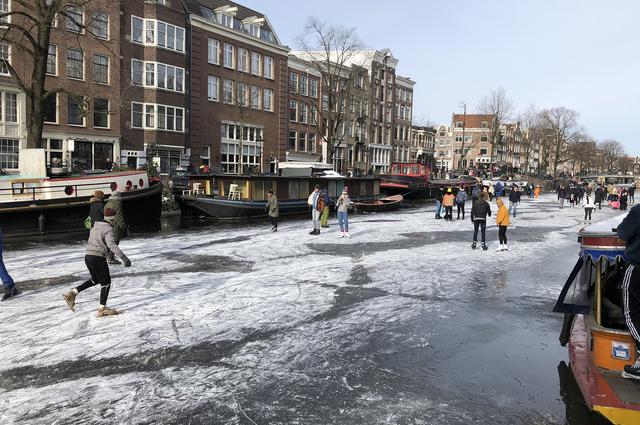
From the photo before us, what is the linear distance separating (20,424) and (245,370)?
7.36 ft

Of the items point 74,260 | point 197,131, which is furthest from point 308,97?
point 74,260

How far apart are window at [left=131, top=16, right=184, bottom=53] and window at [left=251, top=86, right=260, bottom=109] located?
8610mm

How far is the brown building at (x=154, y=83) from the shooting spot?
113 ft

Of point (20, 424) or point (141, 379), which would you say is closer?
point (20, 424)

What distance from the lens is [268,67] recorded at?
46250 millimetres

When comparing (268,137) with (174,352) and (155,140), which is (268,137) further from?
(174,352)

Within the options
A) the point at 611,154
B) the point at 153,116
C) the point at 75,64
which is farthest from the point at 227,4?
the point at 611,154

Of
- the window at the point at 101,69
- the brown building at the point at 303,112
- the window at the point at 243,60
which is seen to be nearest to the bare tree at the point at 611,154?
the brown building at the point at 303,112

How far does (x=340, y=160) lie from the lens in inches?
2395

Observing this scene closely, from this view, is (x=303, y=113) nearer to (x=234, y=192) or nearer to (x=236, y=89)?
(x=236, y=89)

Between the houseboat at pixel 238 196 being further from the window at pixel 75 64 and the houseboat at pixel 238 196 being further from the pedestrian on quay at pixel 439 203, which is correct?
the window at pixel 75 64

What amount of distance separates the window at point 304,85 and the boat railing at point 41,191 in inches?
1352

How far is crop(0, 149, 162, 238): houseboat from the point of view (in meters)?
17.6

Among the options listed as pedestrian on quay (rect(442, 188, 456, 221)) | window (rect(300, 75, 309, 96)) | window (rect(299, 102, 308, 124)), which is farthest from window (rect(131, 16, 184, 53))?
pedestrian on quay (rect(442, 188, 456, 221))
